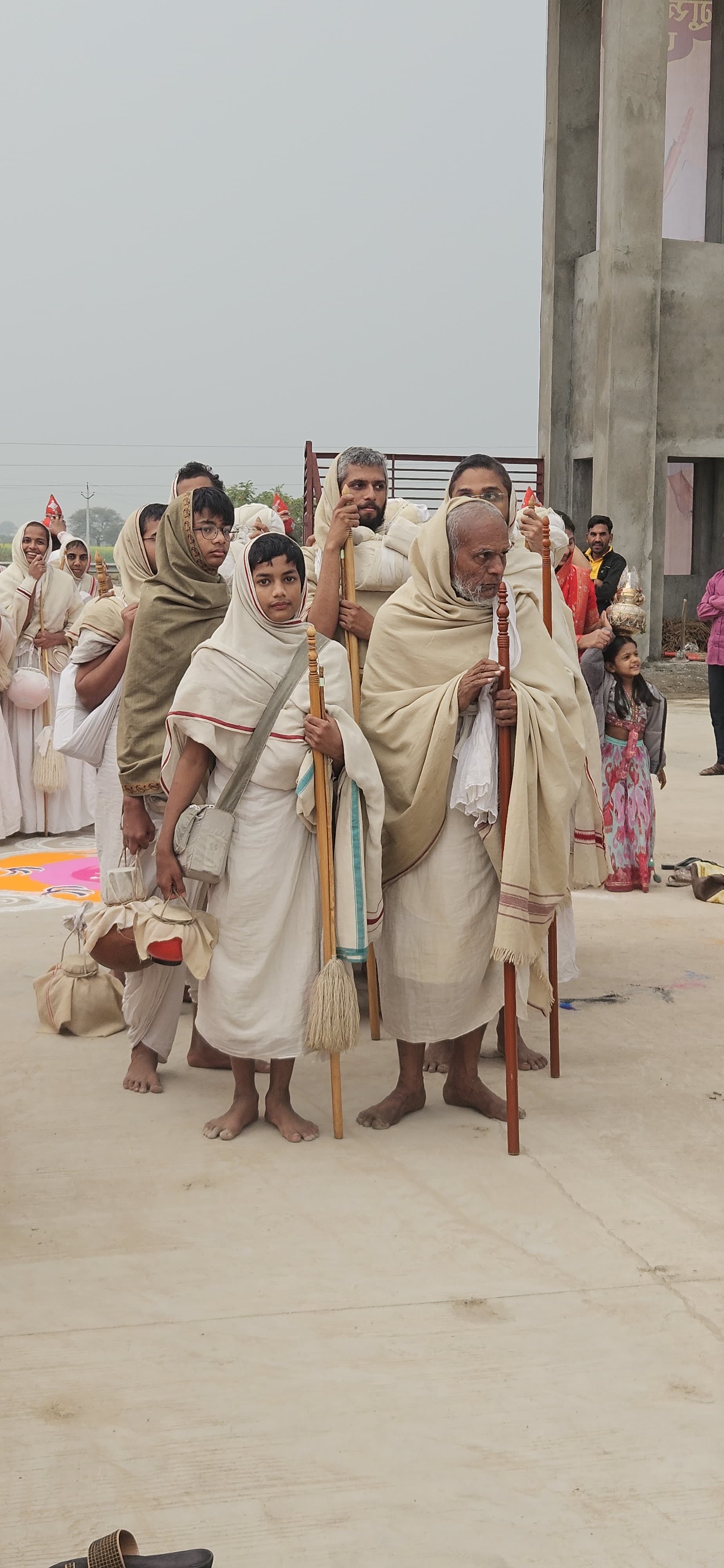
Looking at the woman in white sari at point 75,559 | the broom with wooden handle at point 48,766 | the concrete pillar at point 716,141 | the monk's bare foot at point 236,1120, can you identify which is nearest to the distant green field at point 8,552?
the concrete pillar at point 716,141

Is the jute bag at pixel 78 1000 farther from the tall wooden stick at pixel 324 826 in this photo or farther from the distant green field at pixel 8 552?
the distant green field at pixel 8 552

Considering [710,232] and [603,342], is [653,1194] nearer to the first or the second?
[603,342]

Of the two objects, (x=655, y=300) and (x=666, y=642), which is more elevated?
(x=655, y=300)

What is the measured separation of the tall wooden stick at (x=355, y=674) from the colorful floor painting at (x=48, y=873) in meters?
2.09

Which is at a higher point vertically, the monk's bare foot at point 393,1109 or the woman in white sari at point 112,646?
the woman in white sari at point 112,646

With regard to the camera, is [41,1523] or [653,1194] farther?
[653,1194]

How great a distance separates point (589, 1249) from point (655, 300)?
15.7m

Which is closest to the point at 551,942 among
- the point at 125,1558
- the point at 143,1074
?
the point at 143,1074

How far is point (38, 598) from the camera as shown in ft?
28.4

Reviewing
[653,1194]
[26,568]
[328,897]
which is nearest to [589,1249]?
[653,1194]

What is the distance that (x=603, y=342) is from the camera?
17141 mm

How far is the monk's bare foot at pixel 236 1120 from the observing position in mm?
3898

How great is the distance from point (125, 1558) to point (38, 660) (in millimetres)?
7201

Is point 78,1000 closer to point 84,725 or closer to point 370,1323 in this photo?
point 84,725
